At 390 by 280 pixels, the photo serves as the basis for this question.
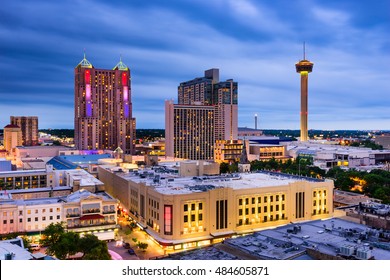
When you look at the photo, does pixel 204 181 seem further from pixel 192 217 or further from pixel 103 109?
pixel 103 109

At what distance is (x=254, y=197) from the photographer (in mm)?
25984

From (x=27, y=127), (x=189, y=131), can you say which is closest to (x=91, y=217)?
(x=189, y=131)

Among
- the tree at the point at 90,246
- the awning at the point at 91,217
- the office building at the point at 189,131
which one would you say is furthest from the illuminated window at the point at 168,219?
the office building at the point at 189,131

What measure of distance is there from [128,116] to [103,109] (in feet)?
17.3

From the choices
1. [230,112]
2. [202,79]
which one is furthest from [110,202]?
[202,79]

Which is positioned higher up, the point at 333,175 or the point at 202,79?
the point at 202,79

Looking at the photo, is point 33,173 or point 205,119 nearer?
point 33,173

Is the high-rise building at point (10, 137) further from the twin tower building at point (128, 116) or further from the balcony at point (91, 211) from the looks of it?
the balcony at point (91, 211)

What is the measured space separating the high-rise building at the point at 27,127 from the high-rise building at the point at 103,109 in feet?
71.3

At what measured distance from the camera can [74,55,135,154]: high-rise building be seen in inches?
3123

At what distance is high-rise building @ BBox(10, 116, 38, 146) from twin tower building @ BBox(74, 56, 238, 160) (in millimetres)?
21694

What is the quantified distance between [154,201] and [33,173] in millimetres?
20306

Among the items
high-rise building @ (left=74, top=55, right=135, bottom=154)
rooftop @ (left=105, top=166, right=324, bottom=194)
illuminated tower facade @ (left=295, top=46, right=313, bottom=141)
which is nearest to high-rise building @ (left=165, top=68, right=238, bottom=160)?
high-rise building @ (left=74, top=55, right=135, bottom=154)
